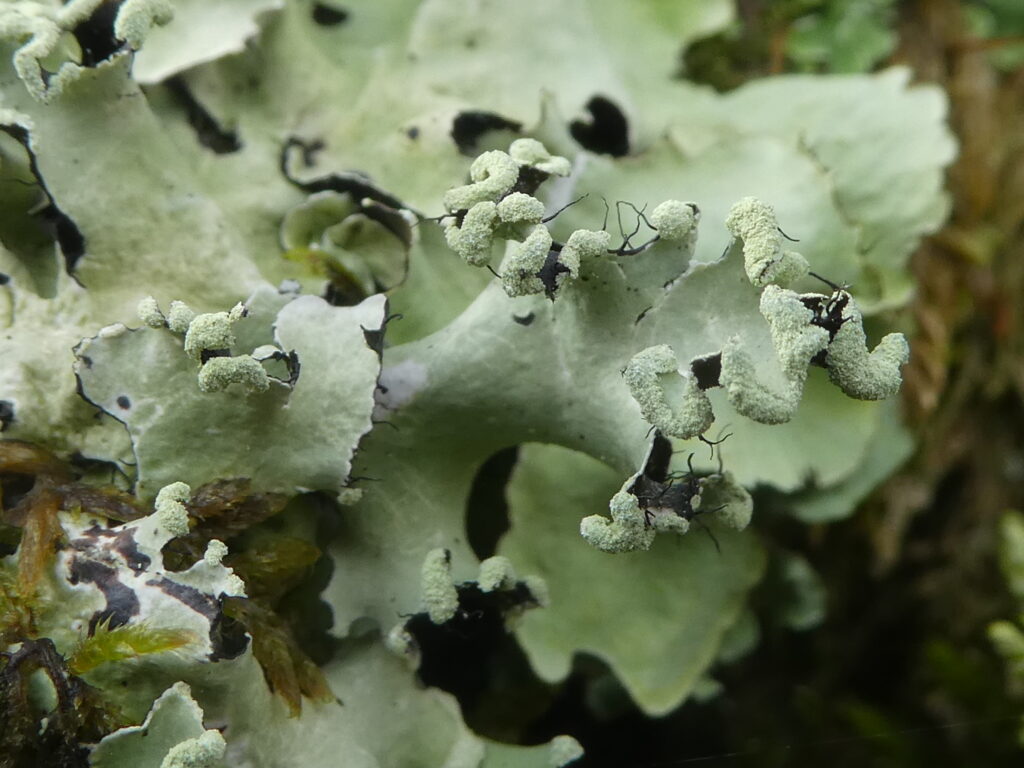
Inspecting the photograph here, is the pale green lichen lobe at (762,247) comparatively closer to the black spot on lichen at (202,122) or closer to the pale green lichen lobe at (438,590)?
the pale green lichen lobe at (438,590)

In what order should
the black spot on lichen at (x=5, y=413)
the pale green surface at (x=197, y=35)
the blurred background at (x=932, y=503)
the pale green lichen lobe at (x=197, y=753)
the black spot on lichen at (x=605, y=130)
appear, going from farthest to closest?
the blurred background at (x=932, y=503) < the black spot on lichen at (x=605, y=130) < the pale green surface at (x=197, y=35) < the black spot on lichen at (x=5, y=413) < the pale green lichen lobe at (x=197, y=753)

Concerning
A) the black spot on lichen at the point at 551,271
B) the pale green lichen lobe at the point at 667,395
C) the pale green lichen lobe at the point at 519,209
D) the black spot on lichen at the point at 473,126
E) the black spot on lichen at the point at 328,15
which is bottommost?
the black spot on lichen at the point at 473,126

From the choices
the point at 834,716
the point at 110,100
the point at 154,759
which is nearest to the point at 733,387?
the point at 154,759

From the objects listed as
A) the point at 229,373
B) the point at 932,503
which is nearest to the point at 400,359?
the point at 229,373

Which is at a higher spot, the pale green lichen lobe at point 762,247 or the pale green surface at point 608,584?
the pale green lichen lobe at point 762,247

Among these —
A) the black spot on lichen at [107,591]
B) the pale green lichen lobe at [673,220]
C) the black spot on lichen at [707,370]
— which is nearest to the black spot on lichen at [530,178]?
the pale green lichen lobe at [673,220]

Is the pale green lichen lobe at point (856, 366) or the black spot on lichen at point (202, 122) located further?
the black spot on lichen at point (202, 122)

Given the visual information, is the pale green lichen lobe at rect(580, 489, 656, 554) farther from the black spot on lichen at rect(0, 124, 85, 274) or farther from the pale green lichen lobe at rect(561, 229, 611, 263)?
the black spot on lichen at rect(0, 124, 85, 274)

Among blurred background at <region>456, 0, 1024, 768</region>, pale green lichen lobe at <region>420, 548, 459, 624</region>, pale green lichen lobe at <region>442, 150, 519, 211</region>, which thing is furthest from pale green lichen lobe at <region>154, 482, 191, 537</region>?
blurred background at <region>456, 0, 1024, 768</region>
